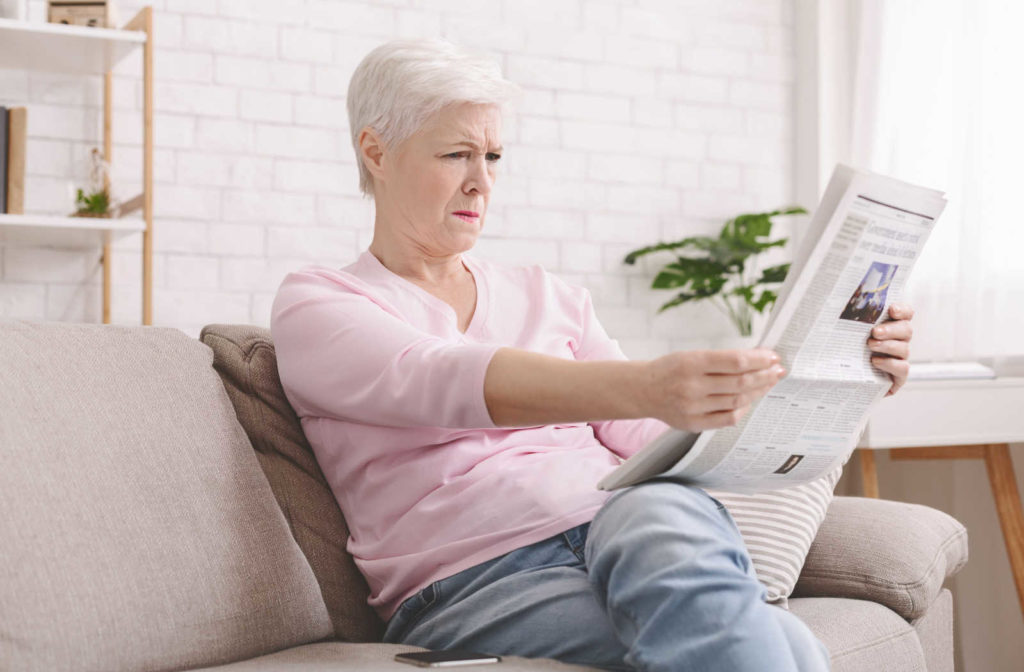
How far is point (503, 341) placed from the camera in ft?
5.46

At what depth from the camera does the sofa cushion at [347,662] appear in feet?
4.08

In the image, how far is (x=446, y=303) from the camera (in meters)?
1.67

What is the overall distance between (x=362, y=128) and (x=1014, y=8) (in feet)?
7.25

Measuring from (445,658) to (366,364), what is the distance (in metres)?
0.36

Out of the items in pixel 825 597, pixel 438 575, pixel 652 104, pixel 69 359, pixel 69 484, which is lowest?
pixel 825 597

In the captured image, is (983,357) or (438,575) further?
(983,357)

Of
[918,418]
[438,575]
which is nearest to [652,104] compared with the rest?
[918,418]

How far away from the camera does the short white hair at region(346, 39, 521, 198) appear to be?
162cm

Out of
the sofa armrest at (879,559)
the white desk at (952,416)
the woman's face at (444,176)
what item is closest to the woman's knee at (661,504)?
the woman's face at (444,176)

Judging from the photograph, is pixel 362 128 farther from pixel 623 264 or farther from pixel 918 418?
pixel 623 264

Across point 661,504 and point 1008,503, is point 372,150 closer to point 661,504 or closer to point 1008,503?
point 661,504

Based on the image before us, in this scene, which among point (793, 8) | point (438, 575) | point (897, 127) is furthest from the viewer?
point (793, 8)

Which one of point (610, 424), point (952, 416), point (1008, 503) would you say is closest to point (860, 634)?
point (610, 424)

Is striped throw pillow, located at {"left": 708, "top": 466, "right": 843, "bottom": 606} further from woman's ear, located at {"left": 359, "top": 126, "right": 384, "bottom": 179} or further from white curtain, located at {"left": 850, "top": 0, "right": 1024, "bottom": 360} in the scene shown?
white curtain, located at {"left": 850, "top": 0, "right": 1024, "bottom": 360}
